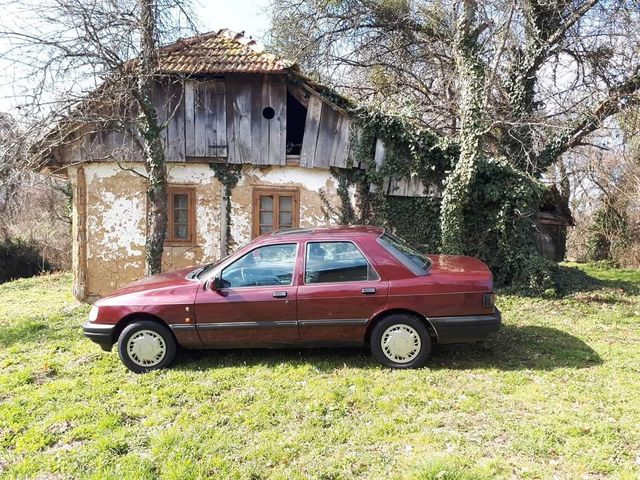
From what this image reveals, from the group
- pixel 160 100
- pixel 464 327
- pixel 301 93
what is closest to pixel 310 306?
pixel 464 327

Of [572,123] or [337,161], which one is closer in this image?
[337,161]

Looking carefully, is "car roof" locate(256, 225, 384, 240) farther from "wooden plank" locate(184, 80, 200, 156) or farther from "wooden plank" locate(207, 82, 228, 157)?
"wooden plank" locate(184, 80, 200, 156)

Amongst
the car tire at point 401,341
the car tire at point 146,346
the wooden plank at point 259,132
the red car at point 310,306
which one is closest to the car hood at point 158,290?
the red car at point 310,306

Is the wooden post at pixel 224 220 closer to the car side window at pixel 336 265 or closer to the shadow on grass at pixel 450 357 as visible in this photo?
the shadow on grass at pixel 450 357

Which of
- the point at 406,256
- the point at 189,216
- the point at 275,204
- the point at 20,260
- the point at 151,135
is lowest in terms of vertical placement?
the point at 20,260

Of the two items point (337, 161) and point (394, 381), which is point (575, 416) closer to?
point (394, 381)

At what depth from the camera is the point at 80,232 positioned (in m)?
10.4

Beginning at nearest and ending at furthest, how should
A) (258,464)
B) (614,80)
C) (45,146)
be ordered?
(258,464)
(45,146)
(614,80)

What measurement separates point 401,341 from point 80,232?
27.2 feet

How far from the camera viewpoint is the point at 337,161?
10.2m

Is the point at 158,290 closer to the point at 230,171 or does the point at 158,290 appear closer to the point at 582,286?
the point at 230,171

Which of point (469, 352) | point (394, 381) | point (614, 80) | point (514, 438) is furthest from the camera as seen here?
point (614, 80)

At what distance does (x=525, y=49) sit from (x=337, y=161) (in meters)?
6.21

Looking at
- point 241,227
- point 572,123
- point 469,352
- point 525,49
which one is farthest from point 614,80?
point 241,227
